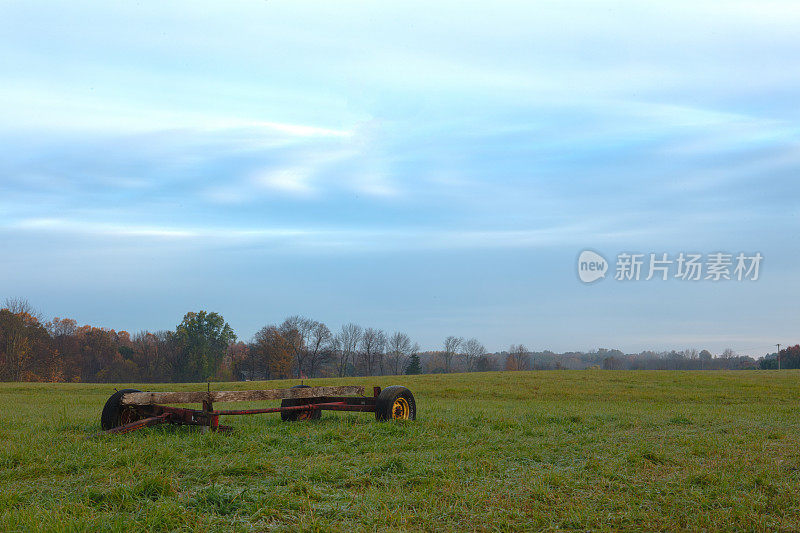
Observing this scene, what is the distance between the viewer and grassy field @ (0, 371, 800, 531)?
612 centimetres

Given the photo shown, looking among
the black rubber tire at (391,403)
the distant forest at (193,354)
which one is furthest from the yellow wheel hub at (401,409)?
the distant forest at (193,354)

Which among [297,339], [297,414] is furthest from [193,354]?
[297,414]

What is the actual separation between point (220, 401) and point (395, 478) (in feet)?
19.7

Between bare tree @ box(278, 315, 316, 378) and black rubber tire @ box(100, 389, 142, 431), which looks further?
bare tree @ box(278, 315, 316, 378)

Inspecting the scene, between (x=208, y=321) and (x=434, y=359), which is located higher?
(x=208, y=321)

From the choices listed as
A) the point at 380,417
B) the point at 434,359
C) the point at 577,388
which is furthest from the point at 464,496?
the point at 434,359

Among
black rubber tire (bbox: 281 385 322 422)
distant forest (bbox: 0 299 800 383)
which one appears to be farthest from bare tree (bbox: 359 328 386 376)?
Result: black rubber tire (bbox: 281 385 322 422)

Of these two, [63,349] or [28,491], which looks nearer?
[28,491]

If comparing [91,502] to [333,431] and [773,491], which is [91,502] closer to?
[333,431]

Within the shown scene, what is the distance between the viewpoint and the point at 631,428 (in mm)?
14844

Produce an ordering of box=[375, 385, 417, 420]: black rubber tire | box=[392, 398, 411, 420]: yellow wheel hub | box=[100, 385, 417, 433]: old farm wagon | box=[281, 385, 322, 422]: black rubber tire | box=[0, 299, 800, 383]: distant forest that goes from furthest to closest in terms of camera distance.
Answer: box=[0, 299, 800, 383]: distant forest, box=[281, 385, 322, 422]: black rubber tire, box=[392, 398, 411, 420]: yellow wheel hub, box=[375, 385, 417, 420]: black rubber tire, box=[100, 385, 417, 433]: old farm wagon

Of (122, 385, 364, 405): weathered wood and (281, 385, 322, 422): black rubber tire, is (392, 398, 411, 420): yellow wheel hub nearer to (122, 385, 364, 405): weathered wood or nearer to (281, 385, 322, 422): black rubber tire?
(122, 385, 364, 405): weathered wood

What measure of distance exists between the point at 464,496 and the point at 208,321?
113m

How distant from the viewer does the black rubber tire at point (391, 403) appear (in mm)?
13930
